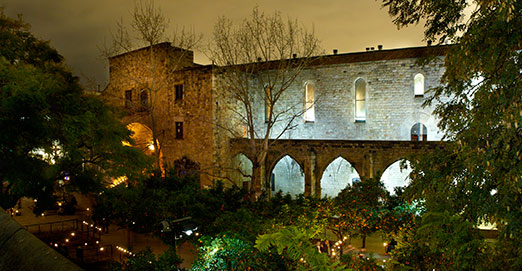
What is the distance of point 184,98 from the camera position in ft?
77.4

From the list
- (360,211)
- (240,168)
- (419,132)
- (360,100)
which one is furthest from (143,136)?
(360,211)

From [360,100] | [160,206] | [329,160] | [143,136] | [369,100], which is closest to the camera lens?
[160,206]

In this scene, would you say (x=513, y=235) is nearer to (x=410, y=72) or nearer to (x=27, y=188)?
(x=27, y=188)

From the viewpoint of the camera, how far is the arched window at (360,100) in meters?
22.5

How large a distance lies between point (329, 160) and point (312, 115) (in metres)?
5.51

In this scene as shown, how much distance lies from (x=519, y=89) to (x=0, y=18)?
1273 cm

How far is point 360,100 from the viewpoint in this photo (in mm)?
22625

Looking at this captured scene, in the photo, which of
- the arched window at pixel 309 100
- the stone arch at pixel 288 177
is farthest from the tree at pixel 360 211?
the stone arch at pixel 288 177

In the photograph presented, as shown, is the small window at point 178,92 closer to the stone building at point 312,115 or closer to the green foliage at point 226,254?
the stone building at point 312,115

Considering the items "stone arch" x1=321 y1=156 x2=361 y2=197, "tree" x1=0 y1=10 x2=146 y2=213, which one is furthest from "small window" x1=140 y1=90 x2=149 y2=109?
"stone arch" x1=321 y1=156 x2=361 y2=197

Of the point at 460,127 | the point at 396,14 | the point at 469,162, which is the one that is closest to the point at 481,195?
the point at 469,162

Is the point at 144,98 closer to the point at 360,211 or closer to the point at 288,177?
the point at 288,177

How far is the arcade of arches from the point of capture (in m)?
17.8

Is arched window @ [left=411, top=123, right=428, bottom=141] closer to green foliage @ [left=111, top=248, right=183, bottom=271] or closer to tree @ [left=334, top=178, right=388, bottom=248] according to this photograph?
tree @ [left=334, top=178, right=388, bottom=248]
